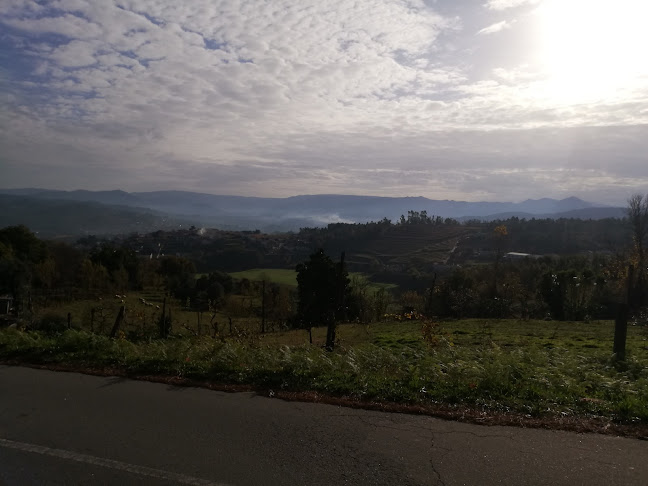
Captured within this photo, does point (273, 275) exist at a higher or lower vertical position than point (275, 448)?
lower

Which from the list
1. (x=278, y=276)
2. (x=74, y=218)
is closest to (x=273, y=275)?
(x=278, y=276)

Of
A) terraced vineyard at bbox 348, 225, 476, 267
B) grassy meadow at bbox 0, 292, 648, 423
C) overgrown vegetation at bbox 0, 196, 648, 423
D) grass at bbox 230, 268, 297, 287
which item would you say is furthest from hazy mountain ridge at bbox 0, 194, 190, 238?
grassy meadow at bbox 0, 292, 648, 423

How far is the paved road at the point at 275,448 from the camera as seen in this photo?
416cm

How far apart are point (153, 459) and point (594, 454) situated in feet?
14.3

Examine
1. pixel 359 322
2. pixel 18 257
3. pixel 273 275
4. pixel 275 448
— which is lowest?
pixel 273 275

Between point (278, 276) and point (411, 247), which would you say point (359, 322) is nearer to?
point (278, 276)

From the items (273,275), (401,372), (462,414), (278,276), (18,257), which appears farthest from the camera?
(273,275)

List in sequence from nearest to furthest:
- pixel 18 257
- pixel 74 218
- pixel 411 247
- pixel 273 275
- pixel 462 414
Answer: pixel 462 414 < pixel 18 257 < pixel 273 275 < pixel 411 247 < pixel 74 218

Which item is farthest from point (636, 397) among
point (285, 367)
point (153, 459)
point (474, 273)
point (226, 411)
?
point (474, 273)

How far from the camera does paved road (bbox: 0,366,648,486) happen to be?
164 inches

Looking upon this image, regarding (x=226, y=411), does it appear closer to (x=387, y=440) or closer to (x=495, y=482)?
(x=387, y=440)

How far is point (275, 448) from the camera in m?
4.72

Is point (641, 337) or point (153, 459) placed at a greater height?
point (153, 459)

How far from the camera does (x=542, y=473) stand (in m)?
4.16
